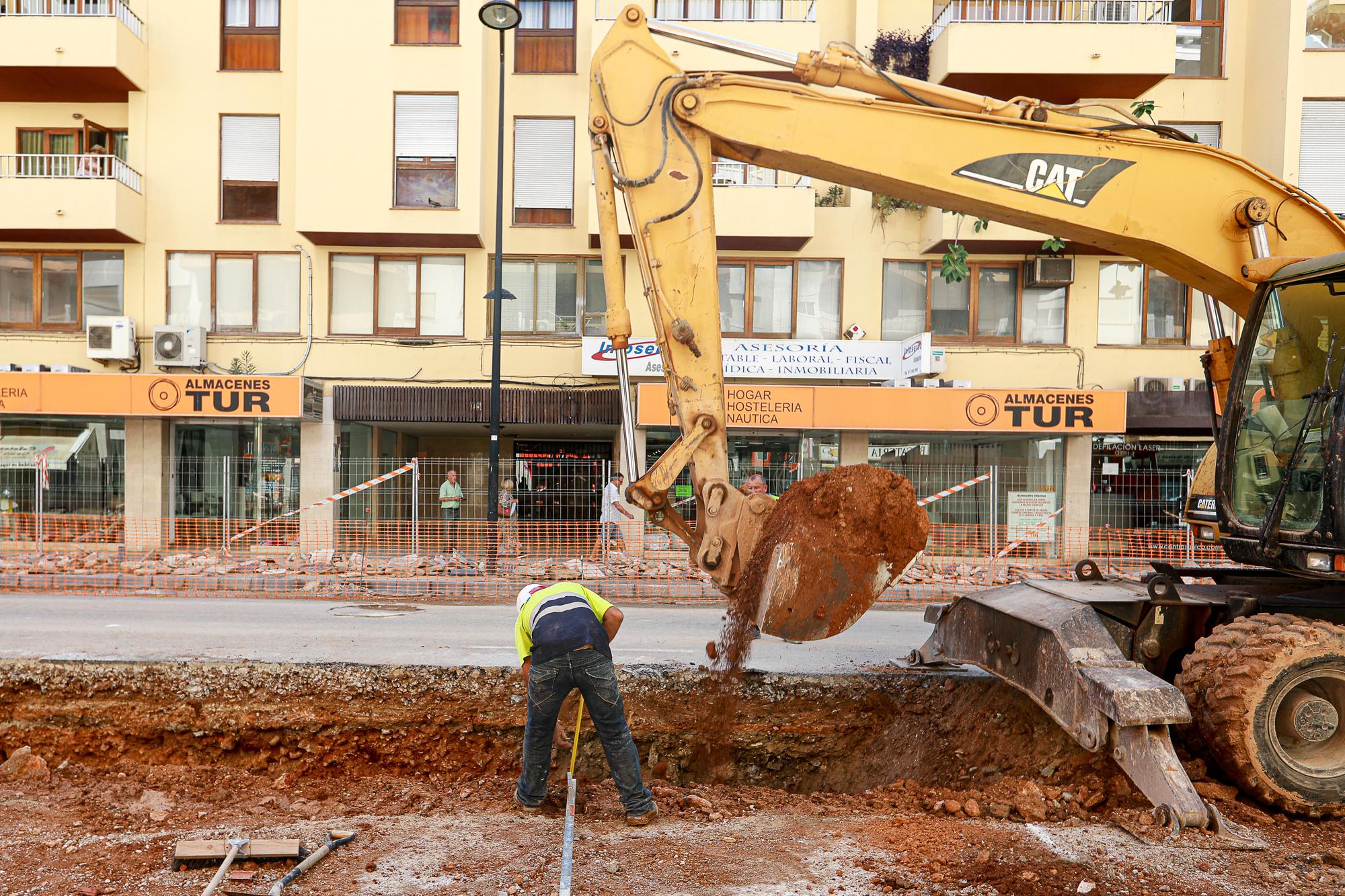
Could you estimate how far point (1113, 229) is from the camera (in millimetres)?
5586

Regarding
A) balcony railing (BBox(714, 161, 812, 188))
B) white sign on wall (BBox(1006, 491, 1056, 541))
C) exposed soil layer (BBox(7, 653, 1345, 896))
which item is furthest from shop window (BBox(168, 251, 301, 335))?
white sign on wall (BBox(1006, 491, 1056, 541))

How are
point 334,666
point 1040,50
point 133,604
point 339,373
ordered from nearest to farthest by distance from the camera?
point 334,666 < point 133,604 < point 1040,50 < point 339,373

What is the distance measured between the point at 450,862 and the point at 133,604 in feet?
29.9

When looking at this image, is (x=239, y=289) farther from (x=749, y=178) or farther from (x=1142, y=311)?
(x=1142, y=311)

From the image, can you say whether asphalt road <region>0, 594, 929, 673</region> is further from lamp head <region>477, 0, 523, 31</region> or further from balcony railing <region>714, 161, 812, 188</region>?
balcony railing <region>714, 161, 812, 188</region>

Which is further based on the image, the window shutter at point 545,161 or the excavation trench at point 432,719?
the window shutter at point 545,161

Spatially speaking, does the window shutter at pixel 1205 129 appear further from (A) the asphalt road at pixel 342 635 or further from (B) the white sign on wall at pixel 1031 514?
(A) the asphalt road at pixel 342 635

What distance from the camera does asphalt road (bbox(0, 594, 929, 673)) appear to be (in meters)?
8.05

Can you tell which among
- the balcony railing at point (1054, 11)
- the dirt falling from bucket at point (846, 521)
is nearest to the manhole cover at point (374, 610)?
the dirt falling from bucket at point (846, 521)

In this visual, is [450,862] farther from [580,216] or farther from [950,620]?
[580,216]

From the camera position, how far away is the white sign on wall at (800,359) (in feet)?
58.7

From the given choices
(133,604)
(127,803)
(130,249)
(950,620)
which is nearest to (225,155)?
(130,249)

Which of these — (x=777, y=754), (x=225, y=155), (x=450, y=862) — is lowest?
(x=777, y=754)

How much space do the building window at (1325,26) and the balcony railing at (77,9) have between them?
22.3m
